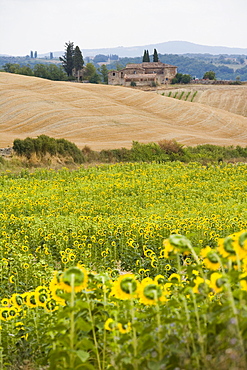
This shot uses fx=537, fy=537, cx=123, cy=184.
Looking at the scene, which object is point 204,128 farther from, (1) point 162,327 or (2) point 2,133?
(1) point 162,327

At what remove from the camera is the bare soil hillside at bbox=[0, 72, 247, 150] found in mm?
49375

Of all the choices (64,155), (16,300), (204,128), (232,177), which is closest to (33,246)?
(16,300)

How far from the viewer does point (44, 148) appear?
31328 millimetres

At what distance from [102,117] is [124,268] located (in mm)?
45421

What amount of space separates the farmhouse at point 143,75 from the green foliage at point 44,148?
7250 cm

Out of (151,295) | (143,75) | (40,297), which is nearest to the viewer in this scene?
(151,295)

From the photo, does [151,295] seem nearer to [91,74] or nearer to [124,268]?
[124,268]

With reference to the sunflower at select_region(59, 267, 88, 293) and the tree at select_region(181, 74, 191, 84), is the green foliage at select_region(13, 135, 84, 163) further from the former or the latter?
the tree at select_region(181, 74, 191, 84)

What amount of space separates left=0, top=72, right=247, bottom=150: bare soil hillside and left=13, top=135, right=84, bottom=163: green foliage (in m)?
7.52

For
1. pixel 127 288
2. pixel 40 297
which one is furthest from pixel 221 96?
pixel 127 288

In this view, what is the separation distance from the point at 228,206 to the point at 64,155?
643 inches

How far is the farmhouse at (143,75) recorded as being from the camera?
106688 millimetres

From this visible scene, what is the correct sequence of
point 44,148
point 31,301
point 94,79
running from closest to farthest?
1. point 31,301
2. point 44,148
3. point 94,79

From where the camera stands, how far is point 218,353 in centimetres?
309
